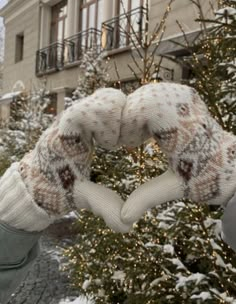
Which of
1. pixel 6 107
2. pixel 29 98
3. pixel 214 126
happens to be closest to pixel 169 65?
pixel 29 98

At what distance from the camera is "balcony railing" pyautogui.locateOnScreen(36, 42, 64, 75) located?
18.3 m

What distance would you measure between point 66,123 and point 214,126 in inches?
13.5

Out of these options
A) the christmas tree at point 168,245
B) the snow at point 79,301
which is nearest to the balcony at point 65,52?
the snow at point 79,301

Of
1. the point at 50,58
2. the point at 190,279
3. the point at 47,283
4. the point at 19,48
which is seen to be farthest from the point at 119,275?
the point at 19,48

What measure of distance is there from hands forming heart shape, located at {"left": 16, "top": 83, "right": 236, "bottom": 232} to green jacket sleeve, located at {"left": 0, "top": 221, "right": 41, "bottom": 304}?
9cm

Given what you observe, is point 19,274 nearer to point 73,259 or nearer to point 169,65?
point 73,259

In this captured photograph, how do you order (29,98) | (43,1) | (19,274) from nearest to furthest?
(19,274), (29,98), (43,1)

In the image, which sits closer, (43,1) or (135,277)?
(135,277)

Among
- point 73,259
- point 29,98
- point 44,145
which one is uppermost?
point 29,98

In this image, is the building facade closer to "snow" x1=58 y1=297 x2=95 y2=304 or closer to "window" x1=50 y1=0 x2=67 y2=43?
"window" x1=50 y1=0 x2=67 y2=43

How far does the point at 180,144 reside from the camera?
3.48 feet

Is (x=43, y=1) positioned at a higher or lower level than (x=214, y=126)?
higher

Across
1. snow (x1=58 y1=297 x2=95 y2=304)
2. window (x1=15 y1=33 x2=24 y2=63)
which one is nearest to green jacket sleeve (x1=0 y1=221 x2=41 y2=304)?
snow (x1=58 y1=297 x2=95 y2=304)

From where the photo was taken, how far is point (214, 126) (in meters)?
1.10
